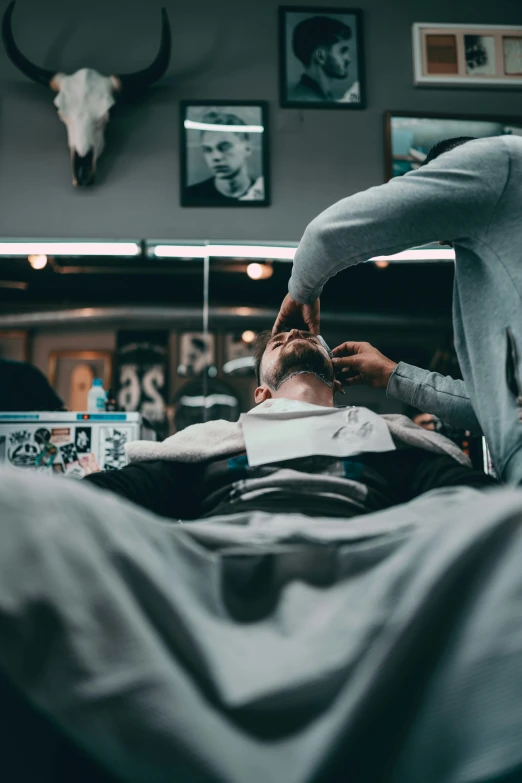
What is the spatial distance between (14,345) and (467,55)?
2984 mm

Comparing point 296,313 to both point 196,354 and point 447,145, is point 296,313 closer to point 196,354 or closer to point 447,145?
point 447,145

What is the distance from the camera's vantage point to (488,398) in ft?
4.88

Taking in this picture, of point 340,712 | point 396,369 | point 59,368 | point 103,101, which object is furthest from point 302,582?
point 103,101

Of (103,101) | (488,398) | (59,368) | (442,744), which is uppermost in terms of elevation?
(103,101)

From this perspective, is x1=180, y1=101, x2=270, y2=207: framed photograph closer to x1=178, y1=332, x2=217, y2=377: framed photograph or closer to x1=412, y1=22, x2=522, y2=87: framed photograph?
x1=178, y1=332, x2=217, y2=377: framed photograph

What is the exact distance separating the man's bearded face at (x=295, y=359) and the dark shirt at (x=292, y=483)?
450mm

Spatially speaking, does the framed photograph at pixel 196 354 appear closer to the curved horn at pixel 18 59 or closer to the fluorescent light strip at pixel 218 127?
the fluorescent light strip at pixel 218 127

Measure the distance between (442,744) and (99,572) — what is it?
0.40m

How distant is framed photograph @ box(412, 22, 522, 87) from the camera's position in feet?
13.5

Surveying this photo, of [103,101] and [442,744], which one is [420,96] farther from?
[442,744]

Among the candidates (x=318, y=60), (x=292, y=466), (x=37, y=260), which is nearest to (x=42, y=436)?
(x=37, y=260)

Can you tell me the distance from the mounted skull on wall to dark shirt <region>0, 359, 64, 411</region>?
3.36 ft

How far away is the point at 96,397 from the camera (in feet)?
12.0

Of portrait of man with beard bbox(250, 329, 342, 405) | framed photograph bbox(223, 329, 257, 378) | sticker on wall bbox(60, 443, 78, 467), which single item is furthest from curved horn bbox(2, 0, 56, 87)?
portrait of man with beard bbox(250, 329, 342, 405)
